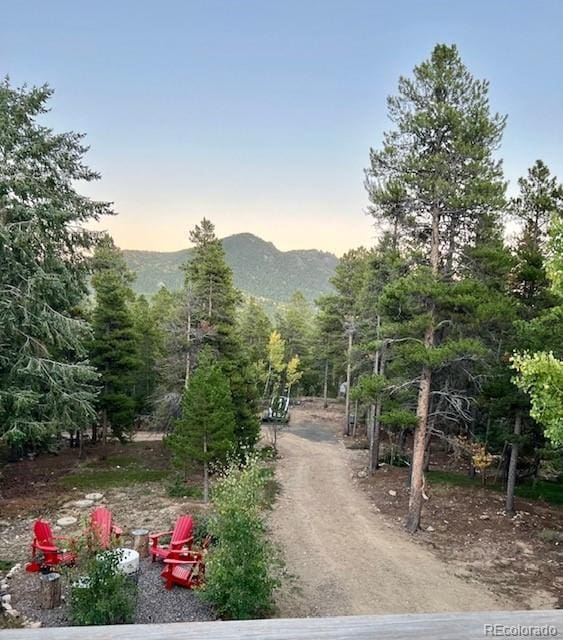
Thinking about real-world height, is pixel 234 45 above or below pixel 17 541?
above

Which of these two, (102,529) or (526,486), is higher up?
(102,529)

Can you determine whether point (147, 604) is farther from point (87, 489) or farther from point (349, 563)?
point (87, 489)

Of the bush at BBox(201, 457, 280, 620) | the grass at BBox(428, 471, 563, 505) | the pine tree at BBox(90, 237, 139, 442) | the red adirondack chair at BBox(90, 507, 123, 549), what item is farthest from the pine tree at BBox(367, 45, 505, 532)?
the pine tree at BBox(90, 237, 139, 442)

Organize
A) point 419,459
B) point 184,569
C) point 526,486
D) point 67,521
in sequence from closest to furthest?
point 184,569, point 67,521, point 419,459, point 526,486

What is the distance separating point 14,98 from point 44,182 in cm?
263

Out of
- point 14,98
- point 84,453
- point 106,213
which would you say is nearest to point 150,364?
point 84,453

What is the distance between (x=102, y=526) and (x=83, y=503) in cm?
678

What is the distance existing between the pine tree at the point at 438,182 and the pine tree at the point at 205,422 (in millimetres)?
6953

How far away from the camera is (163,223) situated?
3222 centimetres

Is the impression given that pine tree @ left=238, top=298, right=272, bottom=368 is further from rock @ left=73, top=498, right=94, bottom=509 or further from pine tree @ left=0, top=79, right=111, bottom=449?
pine tree @ left=0, top=79, right=111, bottom=449

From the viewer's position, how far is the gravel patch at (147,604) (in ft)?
29.4

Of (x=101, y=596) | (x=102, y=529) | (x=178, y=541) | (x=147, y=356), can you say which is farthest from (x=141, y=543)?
(x=147, y=356)

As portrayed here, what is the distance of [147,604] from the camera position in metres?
9.59

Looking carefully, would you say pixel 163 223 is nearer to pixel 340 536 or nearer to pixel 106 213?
pixel 106 213
